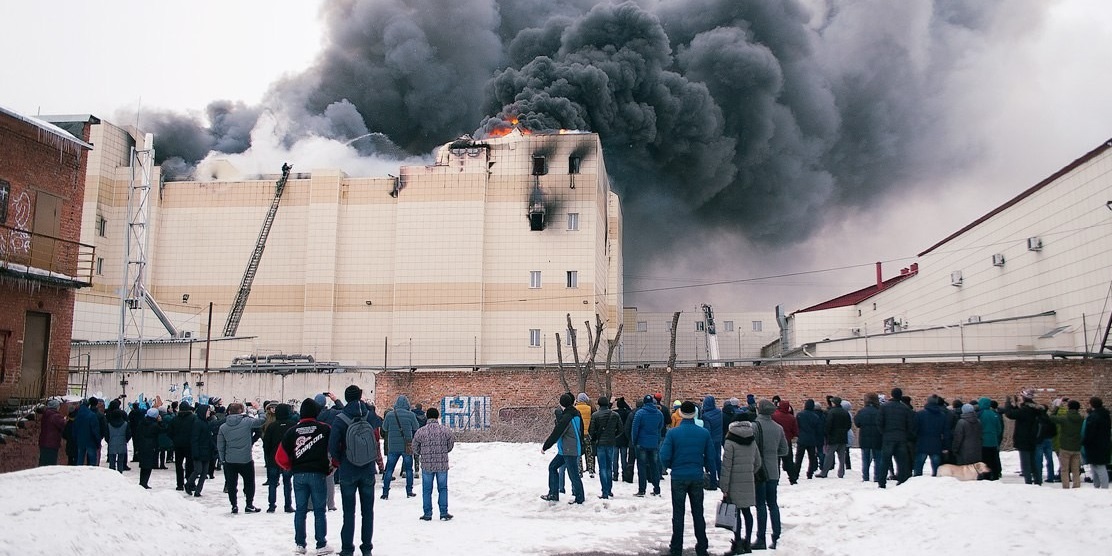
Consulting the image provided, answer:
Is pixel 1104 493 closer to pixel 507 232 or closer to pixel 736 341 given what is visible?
pixel 507 232

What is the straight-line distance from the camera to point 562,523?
12.5m

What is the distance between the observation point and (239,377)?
1270 inches

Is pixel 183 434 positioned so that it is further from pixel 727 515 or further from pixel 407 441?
pixel 727 515

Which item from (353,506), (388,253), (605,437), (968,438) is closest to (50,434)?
(353,506)

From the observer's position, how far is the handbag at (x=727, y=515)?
9.74m

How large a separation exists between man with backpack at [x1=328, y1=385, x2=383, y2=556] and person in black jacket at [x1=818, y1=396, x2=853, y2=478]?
10783 mm

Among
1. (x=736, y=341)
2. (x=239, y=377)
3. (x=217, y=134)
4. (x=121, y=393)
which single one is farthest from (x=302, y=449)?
(x=217, y=134)

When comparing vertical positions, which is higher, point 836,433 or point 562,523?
point 836,433

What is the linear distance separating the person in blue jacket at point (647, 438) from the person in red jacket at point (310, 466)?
20.9 ft

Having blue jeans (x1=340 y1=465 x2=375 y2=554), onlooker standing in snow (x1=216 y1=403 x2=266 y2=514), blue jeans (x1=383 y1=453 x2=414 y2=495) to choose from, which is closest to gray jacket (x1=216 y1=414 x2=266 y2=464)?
onlooker standing in snow (x1=216 y1=403 x2=266 y2=514)

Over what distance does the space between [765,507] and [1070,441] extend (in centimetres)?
712

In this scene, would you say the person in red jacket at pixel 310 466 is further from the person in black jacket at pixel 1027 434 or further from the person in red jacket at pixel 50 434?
the person in black jacket at pixel 1027 434

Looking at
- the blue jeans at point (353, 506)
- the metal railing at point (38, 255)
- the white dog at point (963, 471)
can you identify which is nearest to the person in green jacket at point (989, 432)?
the white dog at point (963, 471)

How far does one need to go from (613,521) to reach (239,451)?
597cm
